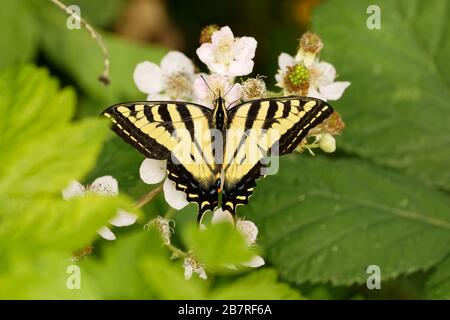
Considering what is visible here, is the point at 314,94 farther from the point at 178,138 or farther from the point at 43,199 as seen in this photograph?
the point at 43,199

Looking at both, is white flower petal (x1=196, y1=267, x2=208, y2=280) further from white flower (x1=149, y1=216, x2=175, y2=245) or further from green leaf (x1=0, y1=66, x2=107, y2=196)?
green leaf (x1=0, y1=66, x2=107, y2=196)

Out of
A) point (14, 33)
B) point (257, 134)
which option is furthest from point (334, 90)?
point (14, 33)

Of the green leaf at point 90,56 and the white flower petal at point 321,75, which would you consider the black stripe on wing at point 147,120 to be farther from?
the green leaf at point 90,56

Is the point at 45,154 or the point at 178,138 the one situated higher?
the point at 178,138

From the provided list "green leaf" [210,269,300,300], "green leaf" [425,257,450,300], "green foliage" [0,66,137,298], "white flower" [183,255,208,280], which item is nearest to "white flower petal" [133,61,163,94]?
"white flower" [183,255,208,280]

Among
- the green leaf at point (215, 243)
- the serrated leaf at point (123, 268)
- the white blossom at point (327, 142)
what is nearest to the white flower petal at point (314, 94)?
the white blossom at point (327, 142)
